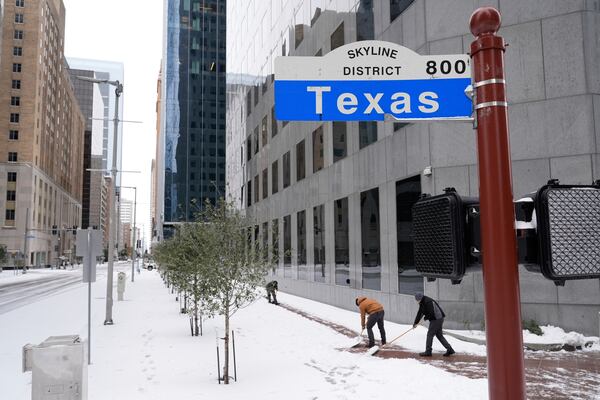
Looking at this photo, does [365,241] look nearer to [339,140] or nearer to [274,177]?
[339,140]

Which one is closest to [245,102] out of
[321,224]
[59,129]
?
[321,224]

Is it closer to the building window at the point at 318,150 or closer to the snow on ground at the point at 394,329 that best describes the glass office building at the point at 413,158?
the building window at the point at 318,150

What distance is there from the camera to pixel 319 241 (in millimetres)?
26922

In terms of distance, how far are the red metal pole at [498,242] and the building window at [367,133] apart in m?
17.8

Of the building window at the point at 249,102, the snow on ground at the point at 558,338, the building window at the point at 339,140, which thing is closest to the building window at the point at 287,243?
the building window at the point at 339,140

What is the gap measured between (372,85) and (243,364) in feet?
32.2

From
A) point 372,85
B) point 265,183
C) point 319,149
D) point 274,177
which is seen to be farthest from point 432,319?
point 265,183

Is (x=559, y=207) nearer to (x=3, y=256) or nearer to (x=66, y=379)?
(x=66, y=379)

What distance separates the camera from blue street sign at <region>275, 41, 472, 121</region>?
338 cm

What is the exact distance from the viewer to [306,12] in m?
29.7

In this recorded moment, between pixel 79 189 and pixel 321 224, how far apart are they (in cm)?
15210

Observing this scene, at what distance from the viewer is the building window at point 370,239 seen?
19.8 meters

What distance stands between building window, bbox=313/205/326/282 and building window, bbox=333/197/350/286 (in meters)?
1.79

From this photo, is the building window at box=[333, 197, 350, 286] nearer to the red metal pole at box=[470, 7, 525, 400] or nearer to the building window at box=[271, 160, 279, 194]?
the building window at box=[271, 160, 279, 194]
